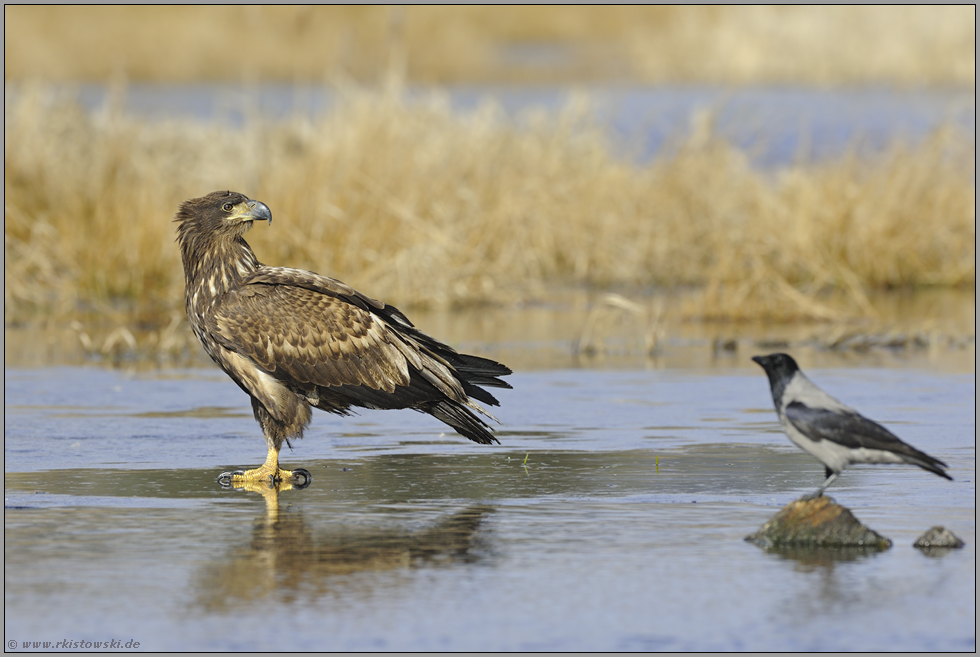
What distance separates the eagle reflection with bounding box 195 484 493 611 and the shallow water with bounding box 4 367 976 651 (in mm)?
17

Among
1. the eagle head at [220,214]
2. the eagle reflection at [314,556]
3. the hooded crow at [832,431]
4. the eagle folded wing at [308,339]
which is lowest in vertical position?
the eagle reflection at [314,556]

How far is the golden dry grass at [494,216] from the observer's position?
16656 mm

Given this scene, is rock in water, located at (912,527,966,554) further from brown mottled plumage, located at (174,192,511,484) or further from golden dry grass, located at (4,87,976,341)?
golden dry grass, located at (4,87,976,341)

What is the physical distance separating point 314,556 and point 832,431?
2174 millimetres

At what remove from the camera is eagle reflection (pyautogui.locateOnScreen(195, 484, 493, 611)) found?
6016 millimetres

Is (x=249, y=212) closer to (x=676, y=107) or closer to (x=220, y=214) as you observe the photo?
(x=220, y=214)

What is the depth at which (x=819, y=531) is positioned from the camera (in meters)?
6.74

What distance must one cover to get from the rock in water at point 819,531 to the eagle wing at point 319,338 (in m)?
2.27

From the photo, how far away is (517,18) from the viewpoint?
206ft

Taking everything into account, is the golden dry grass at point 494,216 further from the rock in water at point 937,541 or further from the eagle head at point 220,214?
the rock in water at point 937,541

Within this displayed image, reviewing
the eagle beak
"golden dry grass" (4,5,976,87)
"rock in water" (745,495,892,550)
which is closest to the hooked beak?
the eagle beak

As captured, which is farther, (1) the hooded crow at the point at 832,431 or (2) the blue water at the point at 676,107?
(2) the blue water at the point at 676,107

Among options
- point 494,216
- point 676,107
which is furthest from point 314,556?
point 676,107

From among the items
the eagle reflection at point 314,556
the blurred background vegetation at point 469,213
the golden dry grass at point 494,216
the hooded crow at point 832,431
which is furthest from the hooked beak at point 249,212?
the golden dry grass at point 494,216
